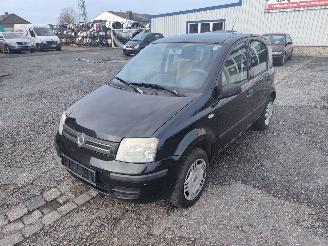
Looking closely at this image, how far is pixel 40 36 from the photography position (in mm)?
22719

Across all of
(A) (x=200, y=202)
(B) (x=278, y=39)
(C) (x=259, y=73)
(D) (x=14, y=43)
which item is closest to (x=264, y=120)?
(C) (x=259, y=73)

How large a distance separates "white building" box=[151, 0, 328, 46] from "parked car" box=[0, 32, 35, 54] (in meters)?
11.8

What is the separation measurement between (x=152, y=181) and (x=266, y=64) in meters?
3.56

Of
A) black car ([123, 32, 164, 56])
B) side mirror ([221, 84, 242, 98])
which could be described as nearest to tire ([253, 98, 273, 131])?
side mirror ([221, 84, 242, 98])

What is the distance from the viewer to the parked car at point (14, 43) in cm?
2083

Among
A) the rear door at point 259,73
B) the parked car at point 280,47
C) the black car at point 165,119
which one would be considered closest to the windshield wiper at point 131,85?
the black car at point 165,119

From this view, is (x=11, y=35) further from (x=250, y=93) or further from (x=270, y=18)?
(x=250, y=93)

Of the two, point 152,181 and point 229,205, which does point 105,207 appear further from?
point 229,205

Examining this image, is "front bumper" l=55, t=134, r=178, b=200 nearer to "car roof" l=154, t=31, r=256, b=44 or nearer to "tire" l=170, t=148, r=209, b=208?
"tire" l=170, t=148, r=209, b=208

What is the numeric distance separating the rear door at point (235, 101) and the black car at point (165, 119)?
0.01 m

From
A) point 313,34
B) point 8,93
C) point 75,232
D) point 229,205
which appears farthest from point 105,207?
point 313,34

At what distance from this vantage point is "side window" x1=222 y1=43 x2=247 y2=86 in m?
3.91

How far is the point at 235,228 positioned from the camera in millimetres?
3191

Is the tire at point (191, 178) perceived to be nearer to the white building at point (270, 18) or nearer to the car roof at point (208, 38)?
the car roof at point (208, 38)
